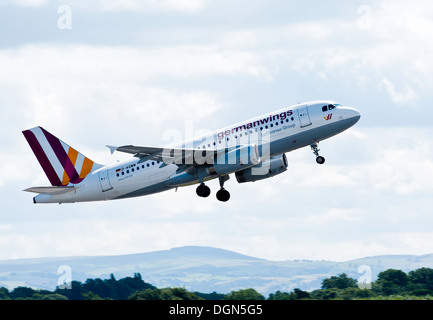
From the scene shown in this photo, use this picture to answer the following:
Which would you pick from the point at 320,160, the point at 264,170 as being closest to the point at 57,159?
the point at 264,170

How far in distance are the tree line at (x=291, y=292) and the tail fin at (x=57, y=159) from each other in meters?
12.7

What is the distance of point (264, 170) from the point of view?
65.6 meters

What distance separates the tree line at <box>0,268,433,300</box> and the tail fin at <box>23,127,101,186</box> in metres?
12.7

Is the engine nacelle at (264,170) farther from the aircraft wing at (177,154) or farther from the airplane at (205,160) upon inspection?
the aircraft wing at (177,154)

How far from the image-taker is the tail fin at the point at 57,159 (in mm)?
68188

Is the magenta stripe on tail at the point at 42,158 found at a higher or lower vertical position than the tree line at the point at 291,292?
higher

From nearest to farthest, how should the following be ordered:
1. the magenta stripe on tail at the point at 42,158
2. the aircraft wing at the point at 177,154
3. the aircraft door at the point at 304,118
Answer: the aircraft wing at the point at 177,154 < the aircraft door at the point at 304,118 < the magenta stripe on tail at the point at 42,158

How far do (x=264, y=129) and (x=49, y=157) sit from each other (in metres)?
20.7

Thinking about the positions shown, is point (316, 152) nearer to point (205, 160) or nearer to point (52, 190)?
point (205, 160)

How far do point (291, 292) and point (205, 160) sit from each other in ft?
65.8

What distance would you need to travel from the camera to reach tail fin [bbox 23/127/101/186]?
68.2 metres

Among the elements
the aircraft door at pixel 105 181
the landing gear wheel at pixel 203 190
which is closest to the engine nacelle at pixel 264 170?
the landing gear wheel at pixel 203 190

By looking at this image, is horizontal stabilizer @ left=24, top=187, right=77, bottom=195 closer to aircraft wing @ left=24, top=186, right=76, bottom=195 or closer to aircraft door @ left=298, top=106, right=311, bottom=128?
aircraft wing @ left=24, top=186, right=76, bottom=195

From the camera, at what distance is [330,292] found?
74.4 meters
